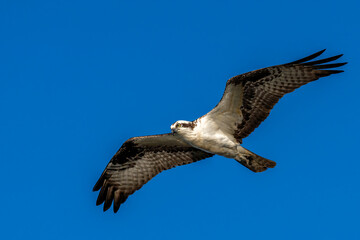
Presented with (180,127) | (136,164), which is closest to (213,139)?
(180,127)

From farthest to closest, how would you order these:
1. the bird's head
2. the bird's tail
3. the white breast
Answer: the bird's tail < the white breast < the bird's head

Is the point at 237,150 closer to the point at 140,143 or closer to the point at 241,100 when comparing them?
the point at 241,100

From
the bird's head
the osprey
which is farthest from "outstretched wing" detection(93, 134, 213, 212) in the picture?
the bird's head

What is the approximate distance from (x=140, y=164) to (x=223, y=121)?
274 cm

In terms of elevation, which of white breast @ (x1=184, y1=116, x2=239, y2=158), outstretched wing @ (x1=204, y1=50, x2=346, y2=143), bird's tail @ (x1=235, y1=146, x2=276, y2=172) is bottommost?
bird's tail @ (x1=235, y1=146, x2=276, y2=172)

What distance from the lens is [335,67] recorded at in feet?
38.0

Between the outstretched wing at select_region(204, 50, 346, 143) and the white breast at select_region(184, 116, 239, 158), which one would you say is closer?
the outstretched wing at select_region(204, 50, 346, 143)

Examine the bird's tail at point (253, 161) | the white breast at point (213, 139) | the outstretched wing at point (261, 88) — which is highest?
the outstretched wing at point (261, 88)

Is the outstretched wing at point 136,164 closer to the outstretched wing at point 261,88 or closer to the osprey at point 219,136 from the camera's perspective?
the osprey at point 219,136

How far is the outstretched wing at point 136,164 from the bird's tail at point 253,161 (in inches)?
47.5

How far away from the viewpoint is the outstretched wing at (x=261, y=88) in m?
11.7

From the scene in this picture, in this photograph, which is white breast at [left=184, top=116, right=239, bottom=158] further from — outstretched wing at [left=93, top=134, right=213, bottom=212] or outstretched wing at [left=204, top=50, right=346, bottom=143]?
outstretched wing at [left=93, top=134, right=213, bottom=212]

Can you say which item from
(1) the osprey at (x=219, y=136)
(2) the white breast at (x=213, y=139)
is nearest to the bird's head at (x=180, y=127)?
(1) the osprey at (x=219, y=136)

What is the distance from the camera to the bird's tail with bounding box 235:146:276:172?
12.2 m
